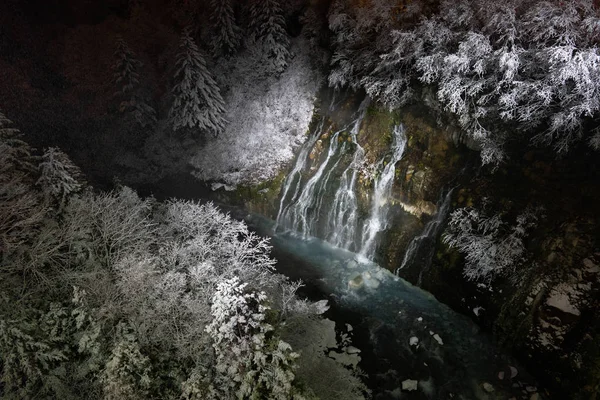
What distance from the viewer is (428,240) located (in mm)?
15344

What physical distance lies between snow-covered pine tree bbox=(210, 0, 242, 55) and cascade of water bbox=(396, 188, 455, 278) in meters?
19.2

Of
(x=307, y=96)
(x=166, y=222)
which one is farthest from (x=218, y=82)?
(x=166, y=222)

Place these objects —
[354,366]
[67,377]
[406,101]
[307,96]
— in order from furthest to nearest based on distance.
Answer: [307,96] → [406,101] → [354,366] → [67,377]

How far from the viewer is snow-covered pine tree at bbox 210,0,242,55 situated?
925 inches

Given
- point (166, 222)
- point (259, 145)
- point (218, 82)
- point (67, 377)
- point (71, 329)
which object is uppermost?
point (218, 82)

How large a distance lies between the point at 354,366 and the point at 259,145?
1543cm

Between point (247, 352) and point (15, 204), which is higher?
point (15, 204)

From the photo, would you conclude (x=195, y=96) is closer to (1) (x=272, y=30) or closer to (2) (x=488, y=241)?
(1) (x=272, y=30)

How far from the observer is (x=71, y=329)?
995cm

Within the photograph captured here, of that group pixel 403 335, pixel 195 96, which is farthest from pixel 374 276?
pixel 195 96

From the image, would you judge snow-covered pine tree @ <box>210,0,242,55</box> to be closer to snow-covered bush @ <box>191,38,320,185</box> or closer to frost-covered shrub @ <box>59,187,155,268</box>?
snow-covered bush @ <box>191,38,320,185</box>

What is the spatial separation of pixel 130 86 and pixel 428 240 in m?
23.2

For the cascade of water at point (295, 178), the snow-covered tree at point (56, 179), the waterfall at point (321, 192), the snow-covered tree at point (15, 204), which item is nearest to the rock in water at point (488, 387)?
the waterfall at point (321, 192)

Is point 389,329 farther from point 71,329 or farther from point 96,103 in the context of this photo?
point 96,103
